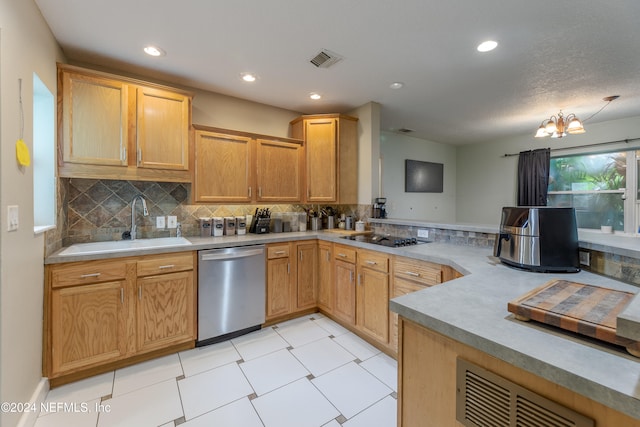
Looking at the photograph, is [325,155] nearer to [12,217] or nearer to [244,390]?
[244,390]

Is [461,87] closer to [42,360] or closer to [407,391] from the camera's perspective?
[407,391]

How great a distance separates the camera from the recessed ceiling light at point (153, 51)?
6.96ft

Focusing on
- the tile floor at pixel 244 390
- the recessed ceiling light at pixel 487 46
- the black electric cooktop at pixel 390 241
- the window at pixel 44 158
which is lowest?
the tile floor at pixel 244 390

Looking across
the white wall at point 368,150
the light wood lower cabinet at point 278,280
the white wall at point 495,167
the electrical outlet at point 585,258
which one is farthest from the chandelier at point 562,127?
the light wood lower cabinet at point 278,280

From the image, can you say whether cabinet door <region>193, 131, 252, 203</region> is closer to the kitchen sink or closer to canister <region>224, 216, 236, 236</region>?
canister <region>224, 216, 236, 236</region>

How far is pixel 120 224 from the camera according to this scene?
2537 mm

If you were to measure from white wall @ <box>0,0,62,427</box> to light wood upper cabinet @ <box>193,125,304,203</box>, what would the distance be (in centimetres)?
116

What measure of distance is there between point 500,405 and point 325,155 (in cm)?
285

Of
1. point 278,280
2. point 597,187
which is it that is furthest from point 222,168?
point 597,187

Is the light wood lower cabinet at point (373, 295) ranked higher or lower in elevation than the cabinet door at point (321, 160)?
lower

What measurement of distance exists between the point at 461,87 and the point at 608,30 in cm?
112

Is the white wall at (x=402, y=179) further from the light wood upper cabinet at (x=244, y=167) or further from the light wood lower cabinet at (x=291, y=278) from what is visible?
the light wood lower cabinet at (x=291, y=278)

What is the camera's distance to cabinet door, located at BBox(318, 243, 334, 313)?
2.87 metres

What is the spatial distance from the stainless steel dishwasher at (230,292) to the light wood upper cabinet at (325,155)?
3.59ft
